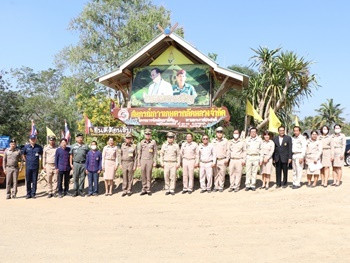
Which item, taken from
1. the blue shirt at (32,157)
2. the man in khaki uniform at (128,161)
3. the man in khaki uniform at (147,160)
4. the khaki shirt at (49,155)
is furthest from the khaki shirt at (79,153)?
the man in khaki uniform at (147,160)

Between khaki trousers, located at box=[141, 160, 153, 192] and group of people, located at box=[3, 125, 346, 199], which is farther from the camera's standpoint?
khaki trousers, located at box=[141, 160, 153, 192]

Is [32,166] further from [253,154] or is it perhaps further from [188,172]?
[253,154]

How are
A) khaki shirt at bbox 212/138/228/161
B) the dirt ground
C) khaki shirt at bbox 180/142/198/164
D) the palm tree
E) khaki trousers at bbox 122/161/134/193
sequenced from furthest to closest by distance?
the palm tree → khaki trousers at bbox 122/161/134/193 → khaki shirt at bbox 180/142/198/164 → khaki shirt at bbox 212/138/228/161 → the dirt ground

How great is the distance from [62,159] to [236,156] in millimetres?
4798

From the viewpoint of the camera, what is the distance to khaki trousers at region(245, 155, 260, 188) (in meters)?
11.7

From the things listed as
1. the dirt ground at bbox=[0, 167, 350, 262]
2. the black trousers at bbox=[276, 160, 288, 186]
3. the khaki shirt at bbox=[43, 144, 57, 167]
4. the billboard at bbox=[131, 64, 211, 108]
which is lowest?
the dirt ground at bbox=[0, 167, 350, 262]

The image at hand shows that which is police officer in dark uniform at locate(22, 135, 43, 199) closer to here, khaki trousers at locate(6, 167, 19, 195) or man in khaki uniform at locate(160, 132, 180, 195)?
khaki trousers at locate(6, 167, 19, 195)

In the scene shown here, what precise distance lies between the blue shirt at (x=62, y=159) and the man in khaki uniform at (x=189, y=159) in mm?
3199

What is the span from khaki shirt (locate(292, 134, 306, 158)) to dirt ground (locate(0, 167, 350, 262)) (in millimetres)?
1063

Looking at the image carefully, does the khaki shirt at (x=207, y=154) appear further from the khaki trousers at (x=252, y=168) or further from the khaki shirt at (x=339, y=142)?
the khaki shirt at (x=339, y=142)

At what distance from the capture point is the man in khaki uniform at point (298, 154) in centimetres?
1147

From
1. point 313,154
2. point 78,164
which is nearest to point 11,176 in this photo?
point 78,164

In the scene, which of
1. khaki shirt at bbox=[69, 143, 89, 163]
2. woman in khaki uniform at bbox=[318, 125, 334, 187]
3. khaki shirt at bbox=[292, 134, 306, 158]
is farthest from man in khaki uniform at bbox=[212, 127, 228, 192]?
khaki shirt at bbox=[69, 143, 89, 163]

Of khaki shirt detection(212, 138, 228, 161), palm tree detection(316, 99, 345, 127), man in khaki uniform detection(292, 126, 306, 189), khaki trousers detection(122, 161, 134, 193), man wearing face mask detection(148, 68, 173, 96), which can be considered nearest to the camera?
man in khaki uniform detection(292, 126, 306, 189)
